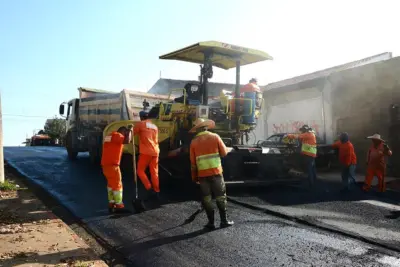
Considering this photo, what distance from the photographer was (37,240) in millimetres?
4324

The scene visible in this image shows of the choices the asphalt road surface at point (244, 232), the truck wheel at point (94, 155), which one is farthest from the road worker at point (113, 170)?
the truck wheel at point (94, 155)

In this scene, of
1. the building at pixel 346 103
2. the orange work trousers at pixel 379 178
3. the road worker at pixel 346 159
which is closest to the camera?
the orange work trousers at pixel 379 178

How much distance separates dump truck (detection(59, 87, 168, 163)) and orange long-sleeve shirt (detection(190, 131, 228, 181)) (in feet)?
11.6

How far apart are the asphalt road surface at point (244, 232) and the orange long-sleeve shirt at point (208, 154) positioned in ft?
2.45

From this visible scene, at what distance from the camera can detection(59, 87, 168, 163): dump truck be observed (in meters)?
10.2

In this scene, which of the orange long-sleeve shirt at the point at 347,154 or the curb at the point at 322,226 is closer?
the curb at the point at 322,226

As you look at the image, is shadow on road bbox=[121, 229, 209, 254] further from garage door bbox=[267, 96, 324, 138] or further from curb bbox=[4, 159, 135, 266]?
garage door bbox=[267, 96, 324, 138]

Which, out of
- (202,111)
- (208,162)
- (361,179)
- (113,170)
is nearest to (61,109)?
(202,111)

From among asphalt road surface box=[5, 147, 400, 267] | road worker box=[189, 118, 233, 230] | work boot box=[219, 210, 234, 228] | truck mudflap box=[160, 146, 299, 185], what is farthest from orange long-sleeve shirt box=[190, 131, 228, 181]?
truck mudflap box=[160, 146, 299, 185]

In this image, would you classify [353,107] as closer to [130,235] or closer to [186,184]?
[186,184]

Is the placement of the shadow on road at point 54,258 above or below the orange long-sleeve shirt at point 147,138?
below

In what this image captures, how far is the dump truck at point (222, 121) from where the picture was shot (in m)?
7.18

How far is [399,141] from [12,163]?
1201cm

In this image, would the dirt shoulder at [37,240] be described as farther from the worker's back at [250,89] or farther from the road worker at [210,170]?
the worker's back at [250,89]
